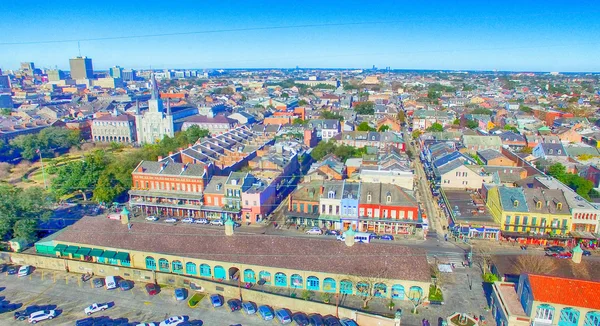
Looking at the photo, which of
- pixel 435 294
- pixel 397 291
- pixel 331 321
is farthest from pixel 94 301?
pixel 435 294

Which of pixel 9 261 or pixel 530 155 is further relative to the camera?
pixel 530 155

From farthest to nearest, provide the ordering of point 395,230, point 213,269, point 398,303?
point 395,230 < point 213,269 < point 398,303

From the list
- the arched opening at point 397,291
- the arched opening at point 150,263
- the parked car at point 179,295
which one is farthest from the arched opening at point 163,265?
the arched opening at point 397,291

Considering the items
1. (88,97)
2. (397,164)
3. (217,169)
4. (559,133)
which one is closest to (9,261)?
(217,169)

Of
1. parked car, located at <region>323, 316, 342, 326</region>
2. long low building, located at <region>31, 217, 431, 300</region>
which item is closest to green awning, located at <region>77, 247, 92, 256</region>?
long low building, located at <region>31, 217, 431, 300</region>

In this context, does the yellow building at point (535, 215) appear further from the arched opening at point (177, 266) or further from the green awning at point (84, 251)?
the green awning at point (84, 251)

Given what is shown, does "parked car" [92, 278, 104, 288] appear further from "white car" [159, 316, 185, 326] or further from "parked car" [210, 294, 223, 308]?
"parked car" [210, 294, 223, 308]

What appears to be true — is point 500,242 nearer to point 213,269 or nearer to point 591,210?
point 591,210
